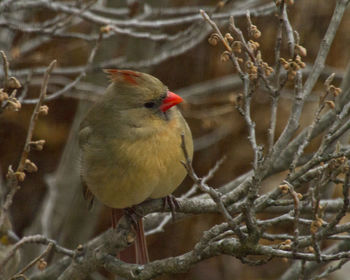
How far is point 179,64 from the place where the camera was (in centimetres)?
603

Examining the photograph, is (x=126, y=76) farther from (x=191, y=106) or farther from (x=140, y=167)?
(x=191, y=106)

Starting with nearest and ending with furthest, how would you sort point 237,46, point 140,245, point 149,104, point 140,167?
1. point 237,46
2. point 140,167
3. point 149,104
4. point 140,245

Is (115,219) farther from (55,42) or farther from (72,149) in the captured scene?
(55,42)

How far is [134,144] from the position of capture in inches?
123

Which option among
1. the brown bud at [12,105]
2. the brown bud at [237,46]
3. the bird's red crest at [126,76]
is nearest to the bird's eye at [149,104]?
the bird's red crest at [126,76]

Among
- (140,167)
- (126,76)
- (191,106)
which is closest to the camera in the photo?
(140,167)

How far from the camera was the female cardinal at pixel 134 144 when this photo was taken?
3.08 metres

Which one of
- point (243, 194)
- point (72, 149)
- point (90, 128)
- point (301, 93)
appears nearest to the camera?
point (301, 93)

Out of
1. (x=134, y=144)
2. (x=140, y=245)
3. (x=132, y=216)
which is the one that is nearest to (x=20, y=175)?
(x=134, y=144)

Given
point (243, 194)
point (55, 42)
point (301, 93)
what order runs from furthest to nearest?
point (55, 42)
point (243, 194)
point (301, 93)

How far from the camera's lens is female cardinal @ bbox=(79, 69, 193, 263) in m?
3.08

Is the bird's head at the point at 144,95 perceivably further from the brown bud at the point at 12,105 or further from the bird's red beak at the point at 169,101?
the brown bud at the point at 12,105

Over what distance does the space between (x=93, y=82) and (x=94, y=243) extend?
1.94 metres

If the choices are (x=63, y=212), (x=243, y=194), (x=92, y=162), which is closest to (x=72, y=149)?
(x=63, y=212)
